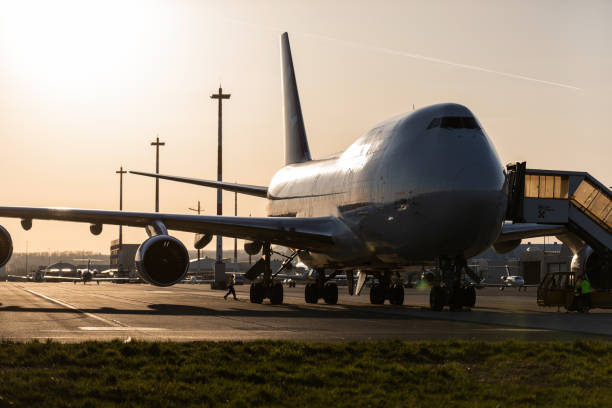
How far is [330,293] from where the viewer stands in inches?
1267

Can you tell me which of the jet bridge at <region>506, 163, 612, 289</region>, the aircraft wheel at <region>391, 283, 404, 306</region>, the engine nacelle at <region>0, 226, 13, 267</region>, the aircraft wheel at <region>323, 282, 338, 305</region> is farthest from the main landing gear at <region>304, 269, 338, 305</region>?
the engine nacelle at <region>0, 226, 13, 267</region>

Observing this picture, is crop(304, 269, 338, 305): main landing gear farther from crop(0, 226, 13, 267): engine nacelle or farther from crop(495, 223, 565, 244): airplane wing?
crop(0, 226, 13, 267): engine nacelle

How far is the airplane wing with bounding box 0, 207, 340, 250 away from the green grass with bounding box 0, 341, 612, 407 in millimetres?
14868

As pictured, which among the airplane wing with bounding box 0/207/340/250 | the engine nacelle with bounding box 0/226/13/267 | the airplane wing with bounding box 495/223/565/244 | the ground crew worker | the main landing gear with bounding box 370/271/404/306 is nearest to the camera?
the ground crew worker

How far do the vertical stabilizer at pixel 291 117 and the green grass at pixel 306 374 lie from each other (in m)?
25.7

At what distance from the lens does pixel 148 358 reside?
11.2 m

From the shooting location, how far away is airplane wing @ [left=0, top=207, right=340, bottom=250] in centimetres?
2731

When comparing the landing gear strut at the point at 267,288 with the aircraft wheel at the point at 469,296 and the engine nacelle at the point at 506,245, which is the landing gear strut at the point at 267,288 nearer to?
the aircraft wheel at the point at 469,296

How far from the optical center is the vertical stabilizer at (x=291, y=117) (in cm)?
3862

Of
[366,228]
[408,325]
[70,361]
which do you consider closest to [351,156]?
[366,228]

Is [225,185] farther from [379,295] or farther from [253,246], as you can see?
[379,295]

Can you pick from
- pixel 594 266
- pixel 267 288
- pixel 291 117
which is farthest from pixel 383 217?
pixel 291 117

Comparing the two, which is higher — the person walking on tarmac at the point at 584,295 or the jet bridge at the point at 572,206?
the jet bridge at the point at 572,206

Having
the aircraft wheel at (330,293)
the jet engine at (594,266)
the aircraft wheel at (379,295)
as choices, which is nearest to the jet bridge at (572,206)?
the jet engine at (594,266)
